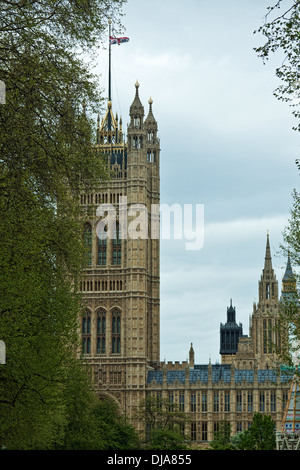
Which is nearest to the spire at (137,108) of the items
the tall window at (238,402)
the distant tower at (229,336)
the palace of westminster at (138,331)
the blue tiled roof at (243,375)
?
the palace of westminster at (138,331)

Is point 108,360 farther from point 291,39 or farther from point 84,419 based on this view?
point 291,39

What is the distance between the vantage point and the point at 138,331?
10612 cm

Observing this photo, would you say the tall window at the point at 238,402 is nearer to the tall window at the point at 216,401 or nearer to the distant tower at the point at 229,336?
the tall window at the point at 216,401

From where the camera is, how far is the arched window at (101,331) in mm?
106500

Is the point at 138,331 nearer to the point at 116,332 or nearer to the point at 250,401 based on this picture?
the point at 116,332

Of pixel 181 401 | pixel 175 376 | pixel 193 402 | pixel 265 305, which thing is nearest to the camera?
pixel 193 402

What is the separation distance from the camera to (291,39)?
22.1 m

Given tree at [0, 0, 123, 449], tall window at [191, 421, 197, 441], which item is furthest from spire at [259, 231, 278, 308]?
tree at [0, 0, 123, 449]

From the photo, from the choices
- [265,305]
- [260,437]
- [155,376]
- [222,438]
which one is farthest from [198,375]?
[265,305]

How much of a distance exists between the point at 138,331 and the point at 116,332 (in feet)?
8.41

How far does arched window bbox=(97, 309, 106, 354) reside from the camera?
10650 centimetres
